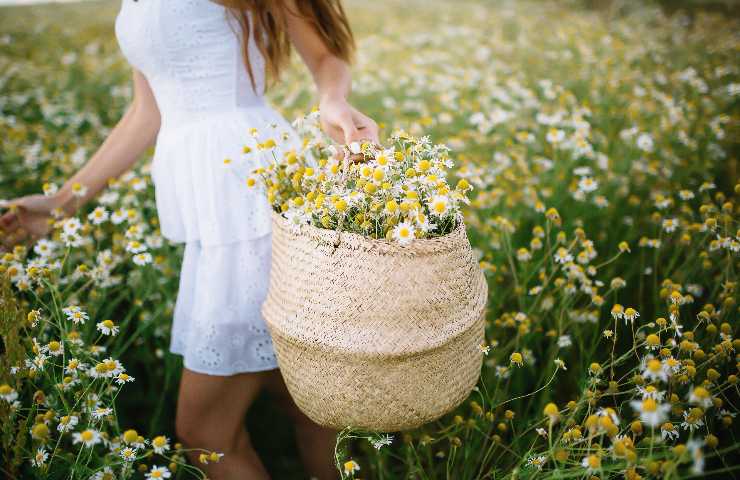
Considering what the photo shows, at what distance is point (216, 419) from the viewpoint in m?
1.30

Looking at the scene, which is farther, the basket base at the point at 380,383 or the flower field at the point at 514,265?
the flower field at the point at 514,265

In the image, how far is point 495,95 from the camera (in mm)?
3047

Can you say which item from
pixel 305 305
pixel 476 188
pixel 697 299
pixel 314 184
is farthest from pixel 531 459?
pixel 476 188

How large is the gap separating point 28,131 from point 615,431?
322 centimetres

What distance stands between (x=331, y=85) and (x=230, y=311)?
1.95 ft

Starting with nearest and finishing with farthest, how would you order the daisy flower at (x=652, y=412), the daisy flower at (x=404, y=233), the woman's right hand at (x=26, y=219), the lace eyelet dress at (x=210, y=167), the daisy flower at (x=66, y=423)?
1. the daisy flower at (x=652, y=412)
2. the daisy flower at (x=404, y=233)
3. the daisy flower at (x=66, y=423)
4. the lace eyelet dress at (x=210, y=167)
5. the woman's right hand at (x=26, y=219)

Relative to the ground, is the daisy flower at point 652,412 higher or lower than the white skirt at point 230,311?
higher

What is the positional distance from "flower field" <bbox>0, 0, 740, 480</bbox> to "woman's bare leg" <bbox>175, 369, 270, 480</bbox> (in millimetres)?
74

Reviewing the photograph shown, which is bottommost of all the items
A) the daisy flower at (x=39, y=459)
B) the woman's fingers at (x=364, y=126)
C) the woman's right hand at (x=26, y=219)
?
the daisy flower at (x=39, y=459)

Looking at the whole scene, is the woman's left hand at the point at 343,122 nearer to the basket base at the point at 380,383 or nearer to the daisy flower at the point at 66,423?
the basket base at the point at 380,383

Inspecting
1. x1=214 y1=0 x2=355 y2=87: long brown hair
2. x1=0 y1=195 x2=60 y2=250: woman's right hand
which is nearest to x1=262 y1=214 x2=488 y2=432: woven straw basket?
x1=214 y1=0 x2=355 y2=87: long brown hair

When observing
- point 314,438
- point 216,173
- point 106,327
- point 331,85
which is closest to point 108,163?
point 216,173

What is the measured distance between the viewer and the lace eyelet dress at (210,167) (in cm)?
125

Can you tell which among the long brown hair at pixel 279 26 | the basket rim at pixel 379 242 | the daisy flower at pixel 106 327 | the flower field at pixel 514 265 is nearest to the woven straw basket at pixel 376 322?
the basket rim at pixel 379 242
